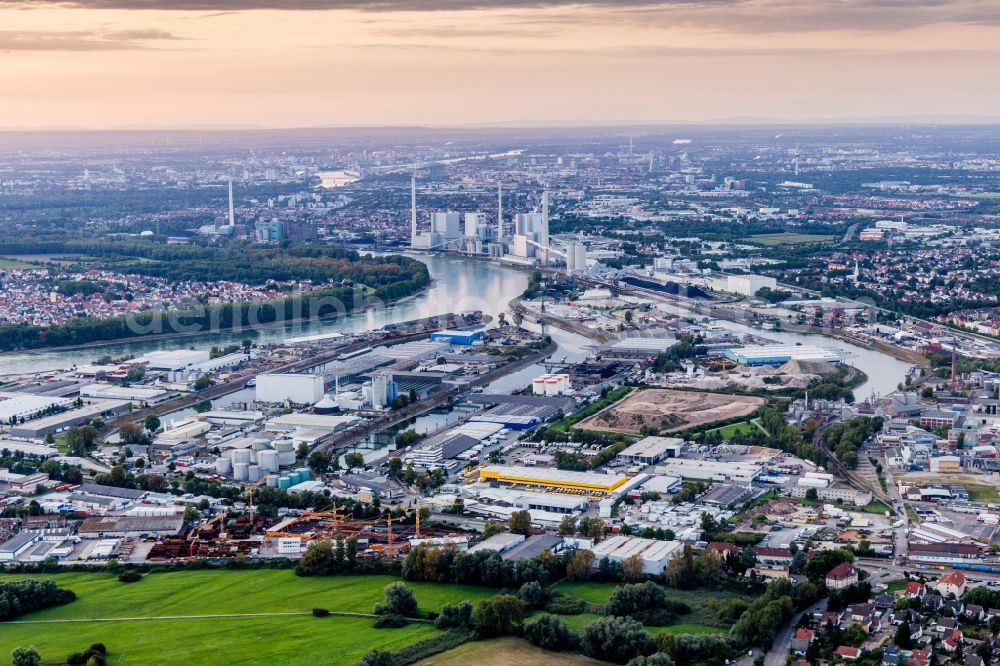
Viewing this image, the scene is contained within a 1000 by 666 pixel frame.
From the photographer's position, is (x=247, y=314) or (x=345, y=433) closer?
(x=345, y=433)

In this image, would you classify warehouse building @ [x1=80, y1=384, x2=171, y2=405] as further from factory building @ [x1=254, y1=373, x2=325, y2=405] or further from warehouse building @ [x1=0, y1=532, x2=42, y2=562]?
warehouse building @ [x1=0, y1=532, x2=42, y2=562]

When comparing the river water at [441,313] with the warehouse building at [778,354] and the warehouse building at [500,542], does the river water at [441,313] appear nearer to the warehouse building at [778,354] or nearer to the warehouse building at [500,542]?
the warehouse building at [778,354]

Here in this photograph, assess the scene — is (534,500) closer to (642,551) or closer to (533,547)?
(533,547)

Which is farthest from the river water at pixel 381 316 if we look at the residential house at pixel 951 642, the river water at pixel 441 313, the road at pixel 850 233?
the residential house at pixel 951 642

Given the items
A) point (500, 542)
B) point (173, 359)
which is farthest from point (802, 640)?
point (173, 359)

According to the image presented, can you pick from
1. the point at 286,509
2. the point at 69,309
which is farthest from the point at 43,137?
the point at 286,509

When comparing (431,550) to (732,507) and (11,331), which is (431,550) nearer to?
(732,507)
